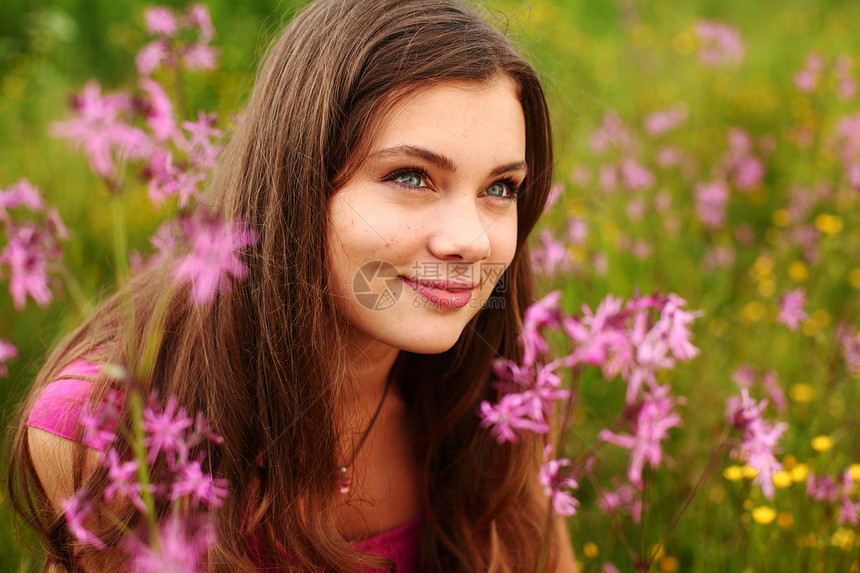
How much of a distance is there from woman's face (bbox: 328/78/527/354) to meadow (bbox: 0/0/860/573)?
1.36 ft

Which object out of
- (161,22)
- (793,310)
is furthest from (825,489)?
(161,22)

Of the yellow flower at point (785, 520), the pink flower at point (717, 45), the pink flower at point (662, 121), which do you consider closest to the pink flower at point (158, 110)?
the yellow flower at point (785, 520)

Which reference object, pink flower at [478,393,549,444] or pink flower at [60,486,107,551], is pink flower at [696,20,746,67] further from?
pink flower at [60,486,107,551]

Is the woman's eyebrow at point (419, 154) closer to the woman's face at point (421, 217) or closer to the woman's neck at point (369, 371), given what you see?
the woman's face at point (421, 217)

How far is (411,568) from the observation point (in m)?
1.81

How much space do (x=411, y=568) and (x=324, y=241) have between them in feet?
3.41

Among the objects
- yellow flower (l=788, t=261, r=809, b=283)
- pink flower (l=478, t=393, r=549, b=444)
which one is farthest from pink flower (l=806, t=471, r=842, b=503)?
yellow flower (l=788, t=261, r=809, b=283)

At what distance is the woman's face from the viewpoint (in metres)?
1.26

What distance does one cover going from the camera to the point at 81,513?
82 centimetres

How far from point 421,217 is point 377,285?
163 millimetres

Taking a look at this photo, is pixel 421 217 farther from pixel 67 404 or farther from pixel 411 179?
pixel 67 404

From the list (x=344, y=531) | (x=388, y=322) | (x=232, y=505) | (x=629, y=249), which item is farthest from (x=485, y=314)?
(x=629, y=249)

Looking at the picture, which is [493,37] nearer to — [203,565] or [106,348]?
[106,348]

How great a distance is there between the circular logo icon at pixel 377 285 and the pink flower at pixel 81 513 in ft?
1.95
